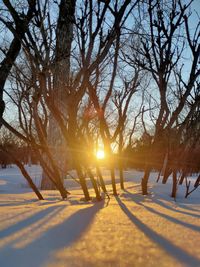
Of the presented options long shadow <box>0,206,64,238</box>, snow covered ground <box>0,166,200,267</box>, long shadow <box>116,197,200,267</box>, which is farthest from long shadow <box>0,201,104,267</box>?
long shadow <box>116,197,200,267</box>

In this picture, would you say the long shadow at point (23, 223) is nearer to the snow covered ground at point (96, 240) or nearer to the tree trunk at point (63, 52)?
the snow covered ground at point (96, 240)

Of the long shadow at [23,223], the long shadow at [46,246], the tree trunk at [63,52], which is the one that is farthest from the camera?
the tree trunk at [63,52]

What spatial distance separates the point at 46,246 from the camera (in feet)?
4.33

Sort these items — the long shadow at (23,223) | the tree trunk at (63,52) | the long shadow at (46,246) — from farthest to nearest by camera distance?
the tree trunk at (63,52) → the long shadow at (23,223) → the long shadow at (46,246)

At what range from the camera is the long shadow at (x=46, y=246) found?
1.15 m

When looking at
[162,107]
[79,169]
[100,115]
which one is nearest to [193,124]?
[162,107]

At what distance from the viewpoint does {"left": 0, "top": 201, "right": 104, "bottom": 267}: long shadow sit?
1.15 metres

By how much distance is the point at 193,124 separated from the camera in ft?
16.4

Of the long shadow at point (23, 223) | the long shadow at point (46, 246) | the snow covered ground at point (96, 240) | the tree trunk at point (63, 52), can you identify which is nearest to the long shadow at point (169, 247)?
the snow covered ground at point (96, 240)

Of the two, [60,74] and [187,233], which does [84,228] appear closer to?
[187,233]

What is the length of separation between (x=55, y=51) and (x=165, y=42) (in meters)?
1.41

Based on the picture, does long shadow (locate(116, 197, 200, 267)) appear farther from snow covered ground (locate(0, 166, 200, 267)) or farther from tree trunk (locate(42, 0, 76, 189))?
tree trunk (locate(42, 0, 76, 189))

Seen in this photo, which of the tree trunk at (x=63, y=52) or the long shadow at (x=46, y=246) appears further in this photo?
the tree trunk at (x=63, y=52)

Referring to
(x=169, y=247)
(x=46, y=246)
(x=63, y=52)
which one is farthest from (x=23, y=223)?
(x=63, y=52)
